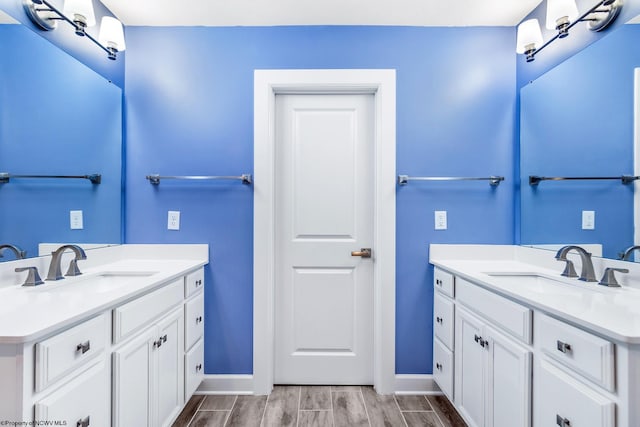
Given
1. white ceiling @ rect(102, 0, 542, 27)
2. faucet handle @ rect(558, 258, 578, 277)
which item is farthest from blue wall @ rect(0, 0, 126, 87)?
faucet handle @ rect(558, 258, 578, 277)

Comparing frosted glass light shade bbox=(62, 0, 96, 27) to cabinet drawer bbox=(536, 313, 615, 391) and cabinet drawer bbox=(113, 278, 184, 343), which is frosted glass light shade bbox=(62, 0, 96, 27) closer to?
cabinet drawer bbox=(113, 278, 184, 343)

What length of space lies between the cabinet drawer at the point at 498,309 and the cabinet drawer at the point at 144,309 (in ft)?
5.06

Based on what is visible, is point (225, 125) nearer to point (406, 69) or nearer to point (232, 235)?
point (232, 235)

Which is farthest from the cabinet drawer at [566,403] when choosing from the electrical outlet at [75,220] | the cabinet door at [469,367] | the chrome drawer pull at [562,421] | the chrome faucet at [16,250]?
the electrical outlet at [75,220]

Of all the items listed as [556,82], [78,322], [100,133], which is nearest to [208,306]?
[78,322]

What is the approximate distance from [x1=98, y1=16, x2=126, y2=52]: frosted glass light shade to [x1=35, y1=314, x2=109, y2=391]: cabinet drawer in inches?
61.4

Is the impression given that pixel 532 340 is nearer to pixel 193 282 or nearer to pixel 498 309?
pixel 498 309

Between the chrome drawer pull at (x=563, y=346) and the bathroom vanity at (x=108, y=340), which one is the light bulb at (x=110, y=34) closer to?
the bathroom vanity at (x=108, y=340)

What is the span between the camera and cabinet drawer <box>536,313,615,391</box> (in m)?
0.91

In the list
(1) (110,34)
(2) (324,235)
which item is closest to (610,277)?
(2) (324,235)

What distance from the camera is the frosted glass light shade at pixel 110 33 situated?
1.84 metres

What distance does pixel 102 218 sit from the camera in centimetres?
197

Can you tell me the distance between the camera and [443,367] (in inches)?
77.0

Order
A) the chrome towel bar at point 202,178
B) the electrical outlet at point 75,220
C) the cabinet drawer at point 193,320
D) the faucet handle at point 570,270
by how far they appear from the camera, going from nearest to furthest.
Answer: the faucet handle at point 570,270 < the electrical outlet at point 75,220 < the cabinet drawer at point 193,320 < the chrome towel bar at point 202,178
